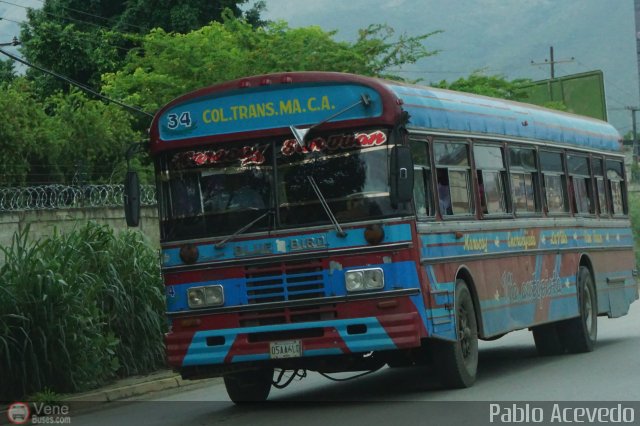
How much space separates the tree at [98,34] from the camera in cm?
4262

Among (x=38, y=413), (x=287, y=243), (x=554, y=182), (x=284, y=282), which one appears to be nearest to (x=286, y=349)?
(x=284, y=282)

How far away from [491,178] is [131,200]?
436 cm

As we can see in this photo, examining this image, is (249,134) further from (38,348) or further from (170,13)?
(170,13)

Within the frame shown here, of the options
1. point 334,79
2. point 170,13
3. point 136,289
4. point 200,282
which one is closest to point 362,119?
point 334,79

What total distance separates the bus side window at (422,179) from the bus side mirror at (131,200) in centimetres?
292

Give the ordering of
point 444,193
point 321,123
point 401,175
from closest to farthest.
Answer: point 401,175, point 321,123, point 444,193

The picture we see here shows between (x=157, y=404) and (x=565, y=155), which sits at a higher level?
(x=565, y=155)

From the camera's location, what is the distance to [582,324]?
18.3m

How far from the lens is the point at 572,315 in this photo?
17.9 meters

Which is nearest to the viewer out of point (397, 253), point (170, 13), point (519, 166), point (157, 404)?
point (397, 253)

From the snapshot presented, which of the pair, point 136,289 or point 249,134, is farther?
point 136,289

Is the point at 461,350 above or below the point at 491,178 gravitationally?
below

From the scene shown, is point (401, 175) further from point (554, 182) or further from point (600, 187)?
point (600, 187)

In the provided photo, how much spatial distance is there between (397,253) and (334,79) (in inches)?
73.2
